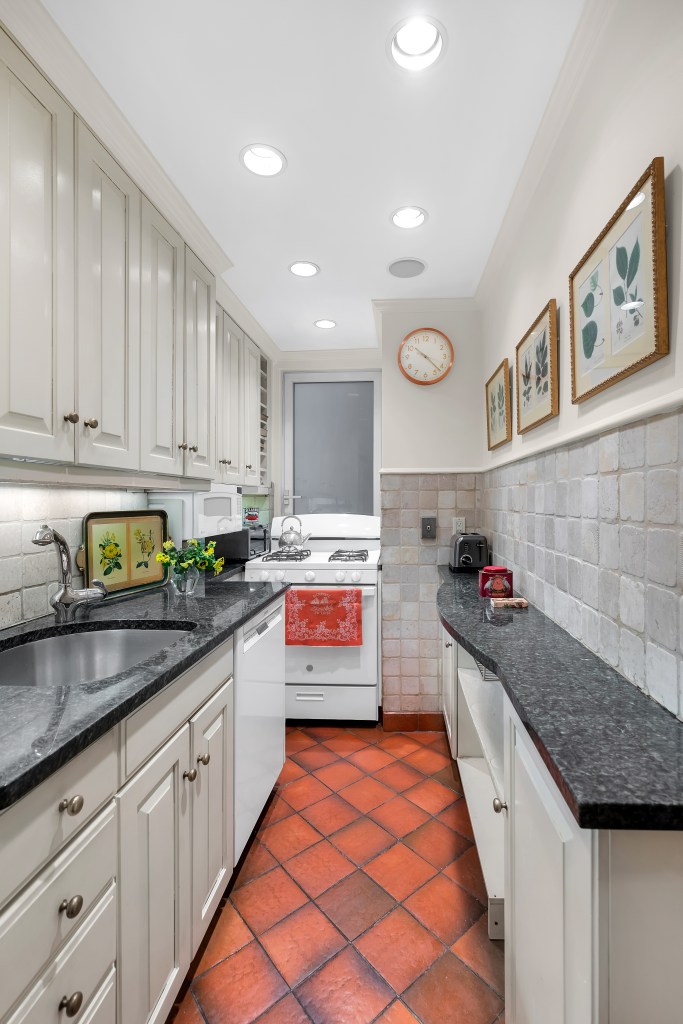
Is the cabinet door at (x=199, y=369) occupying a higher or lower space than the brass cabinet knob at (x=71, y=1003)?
higher

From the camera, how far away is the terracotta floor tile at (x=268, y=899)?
1.51m

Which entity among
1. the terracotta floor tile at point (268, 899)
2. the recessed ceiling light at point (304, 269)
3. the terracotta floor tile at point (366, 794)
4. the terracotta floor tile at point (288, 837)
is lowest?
the terracotta floor tile at point (268, 899)

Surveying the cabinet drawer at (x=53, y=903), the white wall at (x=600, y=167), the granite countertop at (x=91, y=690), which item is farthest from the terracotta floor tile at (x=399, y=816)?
the white wall at (x=600, y=167)

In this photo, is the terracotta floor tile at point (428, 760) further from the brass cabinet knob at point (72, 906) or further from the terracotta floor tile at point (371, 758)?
the brass cabinet knob at point (72, 906)

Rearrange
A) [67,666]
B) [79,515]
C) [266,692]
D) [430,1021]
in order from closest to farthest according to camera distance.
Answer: [430,1021] < [67,666] < [79,515] < [266,692]

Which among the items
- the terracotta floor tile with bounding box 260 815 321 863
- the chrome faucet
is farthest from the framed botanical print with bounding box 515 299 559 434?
the terracotta floor tile with bounding box 260 815 321 863

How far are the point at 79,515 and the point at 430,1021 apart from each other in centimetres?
184

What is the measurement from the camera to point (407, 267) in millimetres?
2434

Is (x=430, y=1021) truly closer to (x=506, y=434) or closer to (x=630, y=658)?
(x=630, y=658)

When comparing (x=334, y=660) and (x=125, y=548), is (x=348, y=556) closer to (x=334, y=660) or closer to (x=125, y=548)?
Answer: (x=334, y=660)

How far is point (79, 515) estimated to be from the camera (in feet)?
5.83

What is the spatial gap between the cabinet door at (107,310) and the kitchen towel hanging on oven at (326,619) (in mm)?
1437

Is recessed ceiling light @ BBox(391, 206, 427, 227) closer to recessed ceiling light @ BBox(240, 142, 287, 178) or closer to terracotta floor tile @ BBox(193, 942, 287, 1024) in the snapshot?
recessed ceiling light @ BBox(240, 142, 287, 178)

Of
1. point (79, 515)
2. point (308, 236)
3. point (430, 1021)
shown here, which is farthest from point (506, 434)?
point (430, 1021)
